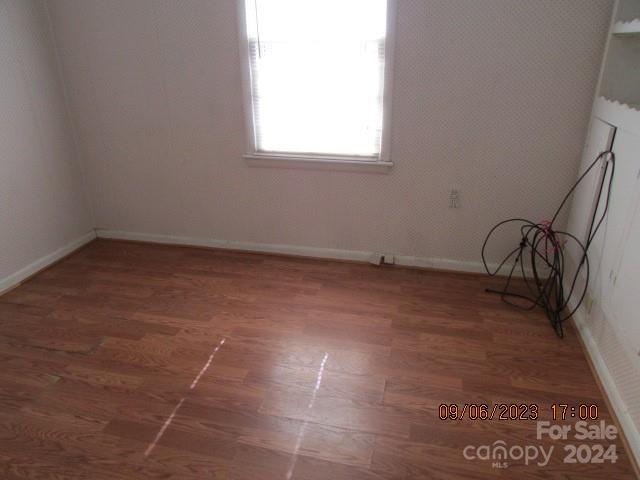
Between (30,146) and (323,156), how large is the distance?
6.36 ft

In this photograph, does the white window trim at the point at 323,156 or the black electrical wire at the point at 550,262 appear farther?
the white window trim at the point at 323,156

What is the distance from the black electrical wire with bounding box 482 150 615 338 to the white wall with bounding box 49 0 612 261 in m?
0.13

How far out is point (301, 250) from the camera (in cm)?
311

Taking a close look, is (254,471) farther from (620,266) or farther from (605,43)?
(605,43)

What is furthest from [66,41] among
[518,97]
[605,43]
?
[605,43]

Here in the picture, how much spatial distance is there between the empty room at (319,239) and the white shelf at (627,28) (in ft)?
0.11

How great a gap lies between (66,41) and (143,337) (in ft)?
6.91

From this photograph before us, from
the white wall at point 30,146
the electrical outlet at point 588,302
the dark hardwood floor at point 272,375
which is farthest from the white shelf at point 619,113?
the white wall at point 30,146

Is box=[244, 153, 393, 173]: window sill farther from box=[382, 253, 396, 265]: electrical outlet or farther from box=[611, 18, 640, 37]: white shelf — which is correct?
box=[611, 18, 640, 37]: white shelf

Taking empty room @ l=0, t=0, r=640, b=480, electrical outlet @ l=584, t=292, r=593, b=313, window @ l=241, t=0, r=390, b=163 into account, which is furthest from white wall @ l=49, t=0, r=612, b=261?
electrical outlet @ l=584, t=292, r=593, b=313

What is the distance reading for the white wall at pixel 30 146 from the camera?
Answer: 103 inches

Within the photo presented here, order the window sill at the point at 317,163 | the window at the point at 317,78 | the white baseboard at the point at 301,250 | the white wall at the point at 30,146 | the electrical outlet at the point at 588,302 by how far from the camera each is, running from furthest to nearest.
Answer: the white baseboard at the point at 301,250 → the window sill at the point at 317,163 → the white wall at the point at 30,146 → the window at the point at 317,78 → the electrical outlet at the point at 588,302

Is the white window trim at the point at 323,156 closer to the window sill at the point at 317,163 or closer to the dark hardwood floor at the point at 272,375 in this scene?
the window sill at the point at 317,163

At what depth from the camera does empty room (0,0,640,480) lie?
65.6 inches
